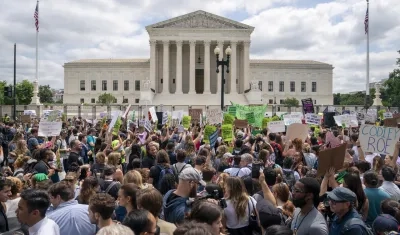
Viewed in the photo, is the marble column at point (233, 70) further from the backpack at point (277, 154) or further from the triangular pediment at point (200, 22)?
the backpack at point (277, 154)

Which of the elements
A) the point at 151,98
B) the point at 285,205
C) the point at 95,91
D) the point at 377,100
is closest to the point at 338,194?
the point at 285,205

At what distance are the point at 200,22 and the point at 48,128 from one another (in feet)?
204

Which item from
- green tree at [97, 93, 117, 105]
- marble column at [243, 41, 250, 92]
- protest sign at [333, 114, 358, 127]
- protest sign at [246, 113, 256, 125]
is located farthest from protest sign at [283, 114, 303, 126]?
green tree at [97, 93, 117, 105]

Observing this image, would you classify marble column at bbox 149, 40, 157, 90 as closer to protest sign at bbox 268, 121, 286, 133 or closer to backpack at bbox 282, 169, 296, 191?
protest sign at bbox 268, 121, 286, 133

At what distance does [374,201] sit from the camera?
6.19m

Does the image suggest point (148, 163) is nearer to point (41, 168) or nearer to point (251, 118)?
point (41, 168)

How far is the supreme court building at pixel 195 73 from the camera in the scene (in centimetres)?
7281

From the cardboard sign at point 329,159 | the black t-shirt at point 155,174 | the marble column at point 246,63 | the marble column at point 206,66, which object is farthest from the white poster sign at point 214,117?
the marble column at point 246,63

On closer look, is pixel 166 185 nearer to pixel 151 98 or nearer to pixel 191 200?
pixel 191 200

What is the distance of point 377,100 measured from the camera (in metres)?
57.2

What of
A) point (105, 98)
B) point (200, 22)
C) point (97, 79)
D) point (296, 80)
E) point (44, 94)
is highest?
point (200, 22)

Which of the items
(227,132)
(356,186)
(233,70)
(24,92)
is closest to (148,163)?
(227,132)

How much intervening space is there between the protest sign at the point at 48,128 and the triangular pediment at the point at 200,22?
6105 cm

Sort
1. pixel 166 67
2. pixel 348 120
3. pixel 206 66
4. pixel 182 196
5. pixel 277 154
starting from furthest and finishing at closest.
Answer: pixel 166 67, pixel 206 66, pixel 348 120, pixel 277 154, pixel 182 196
